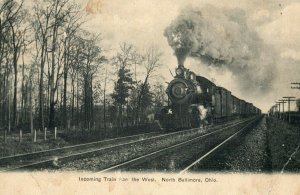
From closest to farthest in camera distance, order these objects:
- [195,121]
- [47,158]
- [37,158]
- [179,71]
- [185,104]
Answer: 1. [47,158]
2. [37,158]
3. [185,104]
4. [195,121]
5. [179,71]

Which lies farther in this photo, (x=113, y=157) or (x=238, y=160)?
(x=113, y=157)

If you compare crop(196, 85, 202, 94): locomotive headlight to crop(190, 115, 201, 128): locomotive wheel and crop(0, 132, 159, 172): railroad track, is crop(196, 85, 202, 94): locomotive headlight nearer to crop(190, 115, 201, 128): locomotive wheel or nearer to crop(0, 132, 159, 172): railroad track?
crop(190, 115, 201, 128): locomotive wheel

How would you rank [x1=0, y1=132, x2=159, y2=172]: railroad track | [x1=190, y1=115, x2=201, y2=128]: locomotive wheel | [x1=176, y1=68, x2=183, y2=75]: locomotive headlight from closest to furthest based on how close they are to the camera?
[x1=0, y1=132, x2=159, y2=172]: railroad track < [x1=190, y1=115, x2=201, y2=128]: locomotive wheel < [x1=176, y1=68, x2=183, y2=75]: locomotive headlight

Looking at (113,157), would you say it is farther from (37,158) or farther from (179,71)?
(179,71)

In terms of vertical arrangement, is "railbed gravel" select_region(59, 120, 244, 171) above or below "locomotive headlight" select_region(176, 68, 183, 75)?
below

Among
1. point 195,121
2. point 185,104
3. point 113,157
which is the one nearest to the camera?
point 113,157

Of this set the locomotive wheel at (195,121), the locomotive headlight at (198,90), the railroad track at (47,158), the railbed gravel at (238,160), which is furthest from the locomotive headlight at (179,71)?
the railbed gravel at (238,160)

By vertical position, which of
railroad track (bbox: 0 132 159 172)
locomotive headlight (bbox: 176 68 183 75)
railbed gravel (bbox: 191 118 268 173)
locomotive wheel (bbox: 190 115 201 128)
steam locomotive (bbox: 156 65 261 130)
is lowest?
railroad track (bbox: 0 132 159 172)

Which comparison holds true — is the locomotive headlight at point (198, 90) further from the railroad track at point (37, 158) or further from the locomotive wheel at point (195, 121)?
the railroad track at point (37, 158)

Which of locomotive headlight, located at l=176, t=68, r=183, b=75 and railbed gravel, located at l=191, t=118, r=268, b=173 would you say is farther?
locomotive headlight, located at l=176, t=68, r=183, b=75

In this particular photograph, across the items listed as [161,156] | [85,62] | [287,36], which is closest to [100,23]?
[161,156]

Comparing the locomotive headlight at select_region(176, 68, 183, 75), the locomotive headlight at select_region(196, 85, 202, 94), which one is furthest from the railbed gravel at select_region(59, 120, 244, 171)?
the locomotive headlight at select_region(196, 85, 202, 94)

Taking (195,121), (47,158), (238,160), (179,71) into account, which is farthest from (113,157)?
(179,71)
